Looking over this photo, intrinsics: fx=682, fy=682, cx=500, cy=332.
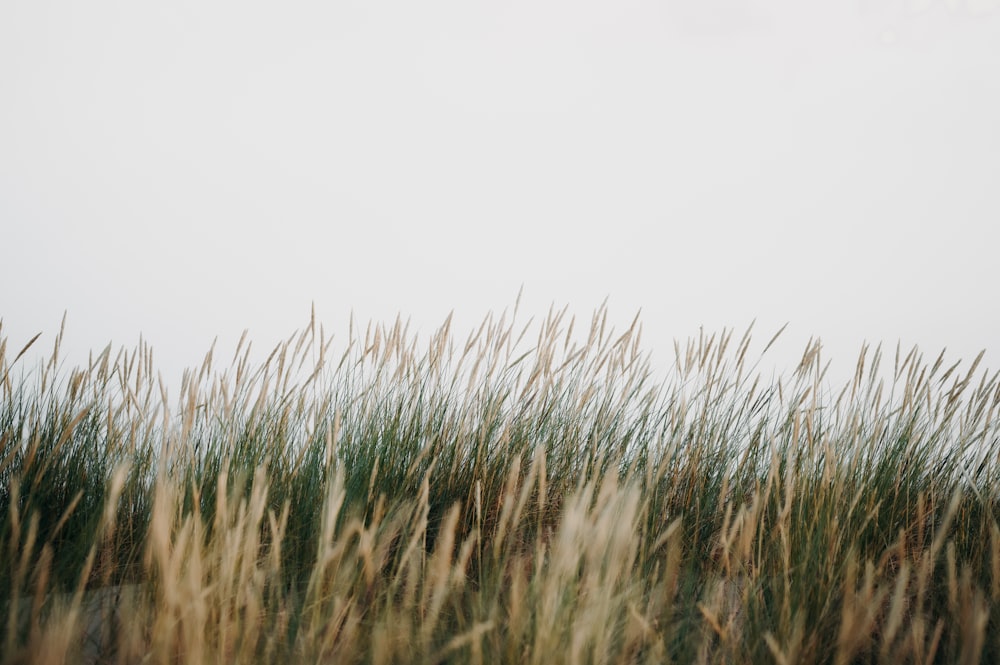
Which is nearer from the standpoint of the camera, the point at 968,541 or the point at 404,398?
the point at 968,541

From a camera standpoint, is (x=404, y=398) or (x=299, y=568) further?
(x=404, y=398)

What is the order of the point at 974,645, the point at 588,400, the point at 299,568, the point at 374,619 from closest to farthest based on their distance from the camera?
1. the point at 974,645
2. the point at 374,619
3. the point at 299,568
4. the point at 588,400

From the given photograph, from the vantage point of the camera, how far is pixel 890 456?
231cm

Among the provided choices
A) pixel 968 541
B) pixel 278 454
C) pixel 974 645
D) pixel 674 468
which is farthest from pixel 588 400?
pixel 974 645

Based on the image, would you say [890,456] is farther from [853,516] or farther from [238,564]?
[238,564]

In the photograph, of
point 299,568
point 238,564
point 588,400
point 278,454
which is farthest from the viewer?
point 588,400

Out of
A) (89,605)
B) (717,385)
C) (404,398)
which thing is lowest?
(89,605)

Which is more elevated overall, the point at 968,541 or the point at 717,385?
the point at 717,385

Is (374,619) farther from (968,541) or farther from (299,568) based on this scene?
(968,541)

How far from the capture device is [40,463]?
216 cm

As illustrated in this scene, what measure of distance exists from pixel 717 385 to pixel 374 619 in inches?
63.7

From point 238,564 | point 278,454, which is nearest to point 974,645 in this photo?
point 238,564

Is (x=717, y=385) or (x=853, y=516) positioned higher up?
(x=717, y=385)

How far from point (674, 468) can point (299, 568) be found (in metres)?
1.26
